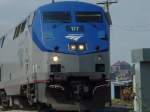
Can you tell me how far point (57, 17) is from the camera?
2017 cm

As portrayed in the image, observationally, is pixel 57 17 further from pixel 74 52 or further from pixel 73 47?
pixel 74 52

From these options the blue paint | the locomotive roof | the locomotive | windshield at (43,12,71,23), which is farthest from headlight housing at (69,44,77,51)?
the locomotive roof

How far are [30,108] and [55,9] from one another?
23.5ft

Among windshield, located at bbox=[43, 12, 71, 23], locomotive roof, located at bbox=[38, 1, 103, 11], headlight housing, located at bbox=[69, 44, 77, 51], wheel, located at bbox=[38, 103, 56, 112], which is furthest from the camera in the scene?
wheel, located at bbox=[38, 103, 56, 112]

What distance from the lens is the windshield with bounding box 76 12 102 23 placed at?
20312 mm

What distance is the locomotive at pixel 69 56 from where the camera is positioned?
19344mm

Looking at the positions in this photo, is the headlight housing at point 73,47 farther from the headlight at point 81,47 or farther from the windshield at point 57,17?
the windshield at point 57,17

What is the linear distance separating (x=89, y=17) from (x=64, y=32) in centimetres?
124

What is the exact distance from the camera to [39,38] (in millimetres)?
19703

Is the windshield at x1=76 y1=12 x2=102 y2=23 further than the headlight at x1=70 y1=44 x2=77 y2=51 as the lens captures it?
Yes

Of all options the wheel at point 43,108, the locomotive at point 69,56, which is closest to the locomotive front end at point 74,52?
the locomotive at point 69,56

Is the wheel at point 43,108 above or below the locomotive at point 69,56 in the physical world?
below

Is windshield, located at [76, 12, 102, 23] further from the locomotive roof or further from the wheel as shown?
the wheel

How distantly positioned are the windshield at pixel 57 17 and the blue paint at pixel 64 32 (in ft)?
0.44
